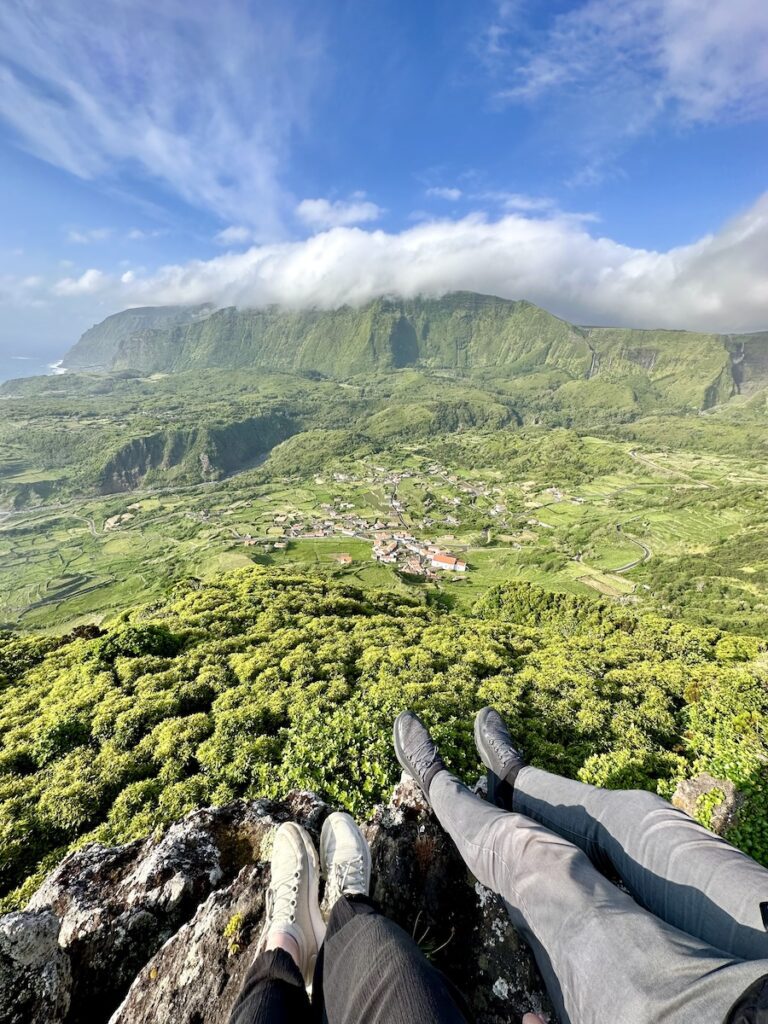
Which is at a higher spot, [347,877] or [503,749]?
[347,877]

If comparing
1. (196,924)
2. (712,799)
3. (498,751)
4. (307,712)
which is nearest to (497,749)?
(498,751)

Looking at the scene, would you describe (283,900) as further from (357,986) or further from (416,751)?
(416,751)

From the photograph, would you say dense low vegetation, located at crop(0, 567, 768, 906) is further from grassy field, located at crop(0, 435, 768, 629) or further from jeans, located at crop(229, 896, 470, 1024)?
grassy field, located at crop(0, 435, 768, 629)

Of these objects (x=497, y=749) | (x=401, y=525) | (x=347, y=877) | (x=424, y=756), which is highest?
(x=347, y=877)

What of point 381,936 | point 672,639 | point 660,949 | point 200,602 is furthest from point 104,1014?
point 672,639

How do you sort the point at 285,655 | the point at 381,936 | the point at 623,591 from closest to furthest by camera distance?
the point at 381,936
the point at 285,655
the point at 623,591

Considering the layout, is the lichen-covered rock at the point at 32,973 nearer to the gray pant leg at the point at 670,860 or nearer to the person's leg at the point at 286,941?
the person's leg at the point at 286,941

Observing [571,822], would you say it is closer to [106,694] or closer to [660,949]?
[660,949]
